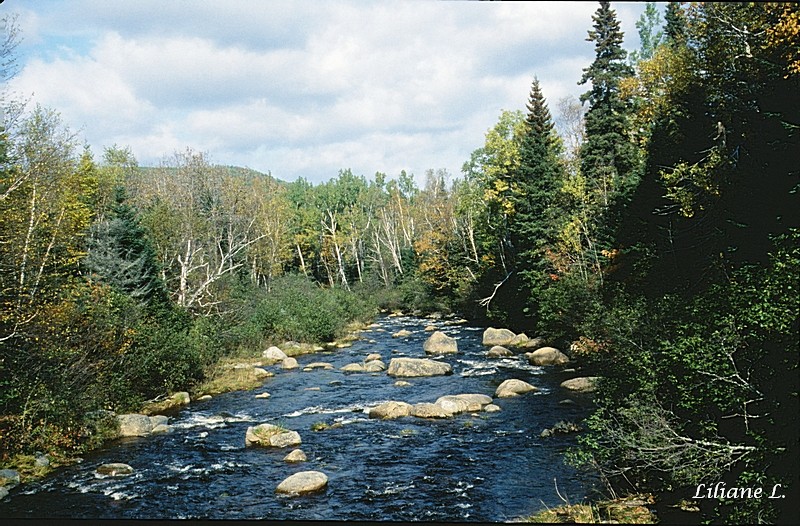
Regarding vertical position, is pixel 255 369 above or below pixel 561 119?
below

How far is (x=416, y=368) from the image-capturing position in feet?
58.2

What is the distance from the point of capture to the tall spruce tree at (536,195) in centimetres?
2336

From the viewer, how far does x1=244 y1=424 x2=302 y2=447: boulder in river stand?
1162 centimetres

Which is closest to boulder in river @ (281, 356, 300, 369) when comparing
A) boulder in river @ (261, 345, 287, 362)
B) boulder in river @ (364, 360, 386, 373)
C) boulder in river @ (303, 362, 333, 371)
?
boulder in river @ (303, 362, 333, 371)

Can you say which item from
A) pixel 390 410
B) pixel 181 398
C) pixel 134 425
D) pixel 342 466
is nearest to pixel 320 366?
pixel 181 398

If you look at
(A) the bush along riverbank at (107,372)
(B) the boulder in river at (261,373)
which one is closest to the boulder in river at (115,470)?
(A) the bush along riverbank at (107,372)

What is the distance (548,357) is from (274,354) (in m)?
9.63

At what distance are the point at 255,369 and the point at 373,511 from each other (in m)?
11.4

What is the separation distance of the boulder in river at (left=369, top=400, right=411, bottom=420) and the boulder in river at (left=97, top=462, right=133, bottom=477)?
201 inches

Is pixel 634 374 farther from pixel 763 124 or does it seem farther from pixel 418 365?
pixel 418 365

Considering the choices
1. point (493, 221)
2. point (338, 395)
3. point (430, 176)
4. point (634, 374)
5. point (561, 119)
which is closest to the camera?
point (634, 374)

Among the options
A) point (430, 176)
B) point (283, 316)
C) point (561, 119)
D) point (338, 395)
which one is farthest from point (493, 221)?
point (430, 176)

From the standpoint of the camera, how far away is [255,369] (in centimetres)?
1900

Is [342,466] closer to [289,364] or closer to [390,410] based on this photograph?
[390,410]
